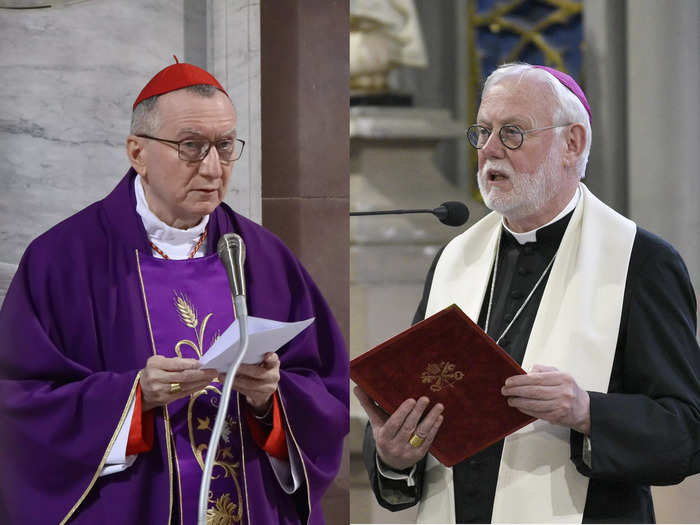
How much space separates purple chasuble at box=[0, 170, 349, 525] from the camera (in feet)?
9.27

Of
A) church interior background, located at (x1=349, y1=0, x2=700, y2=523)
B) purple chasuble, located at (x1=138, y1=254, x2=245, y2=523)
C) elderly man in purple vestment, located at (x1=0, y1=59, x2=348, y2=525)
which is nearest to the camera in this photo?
elderly man in purple vestment, located at (x1=0, y1=59, x2=348, y2=525)

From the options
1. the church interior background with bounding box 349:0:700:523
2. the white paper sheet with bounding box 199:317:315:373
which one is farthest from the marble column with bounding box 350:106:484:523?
the white paper sheet with bounding box 199:317:315:373

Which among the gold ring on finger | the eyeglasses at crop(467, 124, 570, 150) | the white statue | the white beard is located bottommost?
the gold ring on finger

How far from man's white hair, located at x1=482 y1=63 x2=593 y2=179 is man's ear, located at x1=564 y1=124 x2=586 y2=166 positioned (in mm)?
12

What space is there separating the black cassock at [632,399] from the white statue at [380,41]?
16.8 feet

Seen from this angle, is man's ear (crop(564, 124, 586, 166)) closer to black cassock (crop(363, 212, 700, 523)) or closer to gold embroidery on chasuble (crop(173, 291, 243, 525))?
black cassock (crop(363, 212, 700, 523))

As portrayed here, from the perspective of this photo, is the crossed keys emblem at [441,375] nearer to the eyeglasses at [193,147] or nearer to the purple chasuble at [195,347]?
the purple chasuble at [195,347]

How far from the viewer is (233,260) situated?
248 cm

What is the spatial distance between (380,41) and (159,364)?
6.16 meters

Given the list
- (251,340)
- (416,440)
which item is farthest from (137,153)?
(416,440)

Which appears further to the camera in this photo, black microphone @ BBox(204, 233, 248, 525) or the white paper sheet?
the white paper sheet

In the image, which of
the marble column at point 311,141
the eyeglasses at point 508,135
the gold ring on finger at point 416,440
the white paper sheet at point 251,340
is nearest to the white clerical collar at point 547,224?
the eyeglasses at point 508,135

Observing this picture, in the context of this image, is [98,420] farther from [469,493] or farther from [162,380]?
[469,493]

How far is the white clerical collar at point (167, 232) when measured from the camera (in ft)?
10.1
